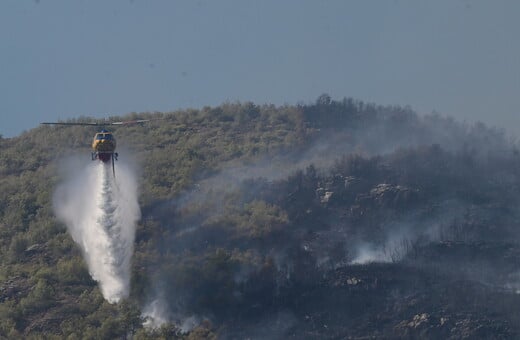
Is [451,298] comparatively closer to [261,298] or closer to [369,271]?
[369,271]

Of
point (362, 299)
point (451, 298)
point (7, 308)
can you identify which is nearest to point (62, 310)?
point (7, 308)

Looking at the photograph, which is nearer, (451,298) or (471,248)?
(451,298)

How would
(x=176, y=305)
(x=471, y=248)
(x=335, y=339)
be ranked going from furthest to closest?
(x=471, y=248), (x=176, y=305), (x=335, y=339)

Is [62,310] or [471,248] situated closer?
[62,310]

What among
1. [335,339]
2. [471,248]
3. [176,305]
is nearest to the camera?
[335,339]

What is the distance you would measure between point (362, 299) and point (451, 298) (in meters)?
12.5

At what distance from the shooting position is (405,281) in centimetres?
18012

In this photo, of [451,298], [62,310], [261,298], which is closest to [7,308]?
[62,310]

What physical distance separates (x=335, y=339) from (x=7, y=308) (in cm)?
4940

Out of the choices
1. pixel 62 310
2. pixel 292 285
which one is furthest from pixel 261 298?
pixel 62 310

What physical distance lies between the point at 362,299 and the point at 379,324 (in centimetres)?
801

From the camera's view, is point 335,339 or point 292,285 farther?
point 292,285

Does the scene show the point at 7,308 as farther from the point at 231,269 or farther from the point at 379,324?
the point at 379,324

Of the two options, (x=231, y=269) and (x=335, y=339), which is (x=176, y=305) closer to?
(x=231, y=269)
